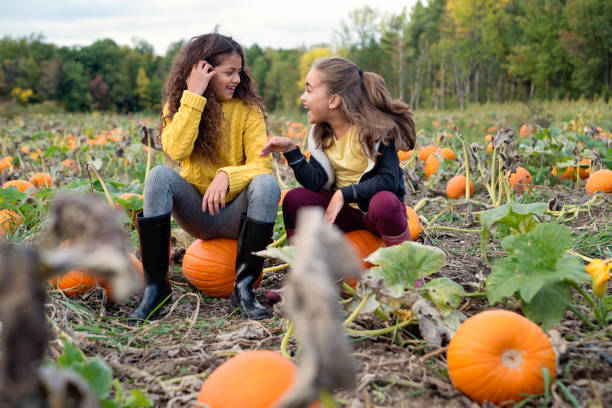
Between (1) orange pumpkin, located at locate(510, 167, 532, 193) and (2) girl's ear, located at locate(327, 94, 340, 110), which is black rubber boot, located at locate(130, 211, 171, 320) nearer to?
(2) girl's ear, located at locate(327, 94, 340, 110)

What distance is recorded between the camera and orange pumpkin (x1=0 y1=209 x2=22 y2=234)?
2.88 metres

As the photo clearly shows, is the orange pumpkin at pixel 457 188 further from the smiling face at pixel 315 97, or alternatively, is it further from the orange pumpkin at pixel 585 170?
the smiling face at pixel 315 97

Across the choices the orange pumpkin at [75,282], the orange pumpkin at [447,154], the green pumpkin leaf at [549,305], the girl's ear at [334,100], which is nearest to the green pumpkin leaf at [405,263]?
the green pumpkin leaf at [549,305]

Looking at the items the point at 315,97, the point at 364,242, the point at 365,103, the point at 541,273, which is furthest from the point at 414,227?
the point at 541,273

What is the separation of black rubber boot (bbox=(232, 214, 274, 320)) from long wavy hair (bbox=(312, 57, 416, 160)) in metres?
0.58

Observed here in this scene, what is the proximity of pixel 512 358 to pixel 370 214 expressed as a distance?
100 centimetres

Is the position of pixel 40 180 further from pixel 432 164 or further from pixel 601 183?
pixel 601 183

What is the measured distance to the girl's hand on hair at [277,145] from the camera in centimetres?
227

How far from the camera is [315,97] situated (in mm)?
2434

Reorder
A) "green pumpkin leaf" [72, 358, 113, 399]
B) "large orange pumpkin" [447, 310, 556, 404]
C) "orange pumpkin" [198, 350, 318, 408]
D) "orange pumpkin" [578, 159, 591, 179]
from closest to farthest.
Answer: "green pumpkin leaf" [72, 358, 113, 399], "orange pumpkin" [198, 350, 318, 408], "large orange pumpkin" [447, 310, 556, 404], "orange pumpkin" [578, 159, 591, 179]

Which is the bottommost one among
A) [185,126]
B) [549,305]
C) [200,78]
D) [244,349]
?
[244,349]

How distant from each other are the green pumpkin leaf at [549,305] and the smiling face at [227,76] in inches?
62.5

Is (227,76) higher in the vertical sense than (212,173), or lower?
higher

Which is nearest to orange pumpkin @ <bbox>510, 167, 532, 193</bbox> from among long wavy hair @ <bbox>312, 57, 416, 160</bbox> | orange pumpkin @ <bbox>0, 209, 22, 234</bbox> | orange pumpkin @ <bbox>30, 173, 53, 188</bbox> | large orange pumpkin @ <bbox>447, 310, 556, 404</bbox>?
long wavy hair @ <bbox>312, 57, 416, 160</bbox>
